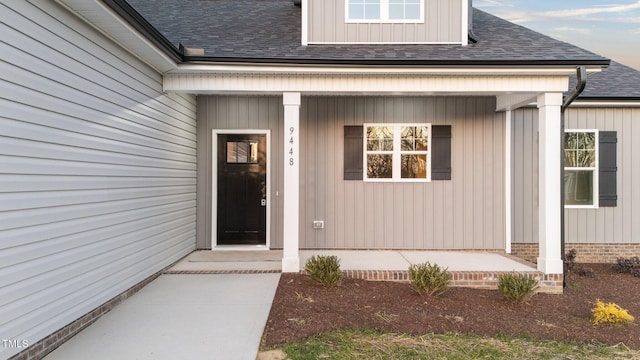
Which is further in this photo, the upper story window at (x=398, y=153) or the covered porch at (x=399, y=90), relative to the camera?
the upper story window at (x=398, y=153)

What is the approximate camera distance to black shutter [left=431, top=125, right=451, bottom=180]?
7.37 m

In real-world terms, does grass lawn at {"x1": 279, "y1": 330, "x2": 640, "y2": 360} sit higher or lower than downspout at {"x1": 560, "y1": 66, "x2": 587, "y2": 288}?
lower

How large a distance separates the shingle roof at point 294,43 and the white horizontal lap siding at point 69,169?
4.89 ft

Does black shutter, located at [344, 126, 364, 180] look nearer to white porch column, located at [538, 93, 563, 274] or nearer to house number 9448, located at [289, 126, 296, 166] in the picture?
house number 9448, located at [289, 126, 296, 166]

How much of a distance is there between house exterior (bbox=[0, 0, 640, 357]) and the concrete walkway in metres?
0.26

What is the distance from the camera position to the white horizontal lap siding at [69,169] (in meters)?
2.89

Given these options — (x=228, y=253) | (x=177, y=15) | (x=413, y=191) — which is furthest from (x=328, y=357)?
(x=177, y=15)

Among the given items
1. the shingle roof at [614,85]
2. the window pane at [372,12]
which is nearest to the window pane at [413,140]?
the window pane at [372,12]

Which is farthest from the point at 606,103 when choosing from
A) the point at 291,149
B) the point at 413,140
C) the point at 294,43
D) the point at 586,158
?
the point at 291,149

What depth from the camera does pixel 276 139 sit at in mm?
7391

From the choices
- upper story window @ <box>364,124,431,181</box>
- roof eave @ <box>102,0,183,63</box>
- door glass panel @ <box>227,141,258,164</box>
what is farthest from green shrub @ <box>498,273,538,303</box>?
Result: roof eave @ <box>102,0,183,63</box>

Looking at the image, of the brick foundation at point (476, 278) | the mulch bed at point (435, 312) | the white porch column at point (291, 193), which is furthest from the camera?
the white porch column at point (291, 193)

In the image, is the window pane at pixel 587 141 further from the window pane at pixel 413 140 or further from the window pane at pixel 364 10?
the window pane at pixel 364 10

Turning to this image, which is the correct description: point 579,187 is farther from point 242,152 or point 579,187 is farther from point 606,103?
point 242,152
